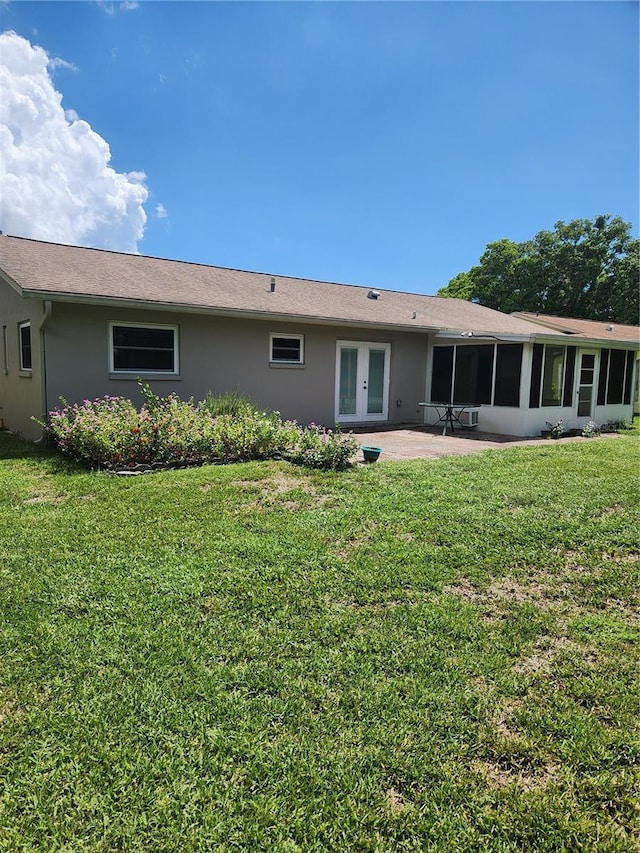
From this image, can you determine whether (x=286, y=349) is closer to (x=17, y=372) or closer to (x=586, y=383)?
(x=17, y=372)

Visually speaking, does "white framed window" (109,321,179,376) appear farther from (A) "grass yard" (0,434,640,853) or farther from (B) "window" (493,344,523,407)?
(B) "window" (493,344,523,407)

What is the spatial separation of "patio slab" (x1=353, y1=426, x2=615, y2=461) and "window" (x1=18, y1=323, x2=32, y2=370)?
6.99m

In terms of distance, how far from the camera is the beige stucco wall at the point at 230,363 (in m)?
9.34

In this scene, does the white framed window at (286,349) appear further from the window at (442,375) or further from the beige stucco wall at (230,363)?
the window at (442,375)

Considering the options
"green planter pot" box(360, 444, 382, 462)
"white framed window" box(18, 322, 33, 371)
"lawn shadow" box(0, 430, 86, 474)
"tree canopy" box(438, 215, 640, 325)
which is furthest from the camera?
"tree canopy" box(438, 215, 640, 325)

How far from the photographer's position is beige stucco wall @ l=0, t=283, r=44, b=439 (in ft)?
30.8

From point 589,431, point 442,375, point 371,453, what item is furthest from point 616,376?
point 371,453

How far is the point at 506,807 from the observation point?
2018 millimetres

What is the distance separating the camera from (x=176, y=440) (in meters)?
7.38

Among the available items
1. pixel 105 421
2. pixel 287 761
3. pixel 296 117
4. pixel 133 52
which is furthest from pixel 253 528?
pixel 296 117

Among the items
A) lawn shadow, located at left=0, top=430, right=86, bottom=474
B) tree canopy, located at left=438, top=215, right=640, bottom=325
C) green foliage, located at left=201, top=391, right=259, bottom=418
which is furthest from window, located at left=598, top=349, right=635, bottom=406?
tree canopy, located at left=438, top=215, right=640, bottom=325

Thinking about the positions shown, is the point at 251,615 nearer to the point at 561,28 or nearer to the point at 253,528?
the point at 253,528

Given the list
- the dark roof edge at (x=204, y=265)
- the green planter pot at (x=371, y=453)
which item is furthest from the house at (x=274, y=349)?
the green planter pot at (x=371, y=453)

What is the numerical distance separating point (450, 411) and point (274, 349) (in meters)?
4.71
